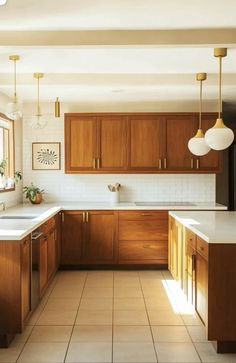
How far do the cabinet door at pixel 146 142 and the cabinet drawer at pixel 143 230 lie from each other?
2.68ft

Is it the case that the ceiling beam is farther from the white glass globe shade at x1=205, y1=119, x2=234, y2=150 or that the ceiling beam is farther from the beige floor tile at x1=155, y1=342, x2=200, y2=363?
the beige floor tile at x1=155, y1=342, x2=200, y2=363

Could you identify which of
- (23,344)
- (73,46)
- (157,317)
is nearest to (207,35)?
(73,46)

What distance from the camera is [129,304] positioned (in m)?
4.25

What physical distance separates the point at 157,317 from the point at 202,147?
183 centimetres

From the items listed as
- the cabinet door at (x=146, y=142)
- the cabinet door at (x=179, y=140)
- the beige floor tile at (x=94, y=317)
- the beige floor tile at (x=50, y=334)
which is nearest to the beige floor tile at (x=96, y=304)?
the beige floor tile at (x=94, y=317)

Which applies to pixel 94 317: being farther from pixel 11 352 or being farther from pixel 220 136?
pixel 220 136

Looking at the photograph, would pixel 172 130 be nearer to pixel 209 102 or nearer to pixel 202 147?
pixel 209 102

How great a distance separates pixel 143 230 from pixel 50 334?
2.41 metres

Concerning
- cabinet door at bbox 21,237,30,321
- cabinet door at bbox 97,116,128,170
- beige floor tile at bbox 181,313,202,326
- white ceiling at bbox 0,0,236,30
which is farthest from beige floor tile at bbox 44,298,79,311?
white ceiling at bbox 0,0,236,30

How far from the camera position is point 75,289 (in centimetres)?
477

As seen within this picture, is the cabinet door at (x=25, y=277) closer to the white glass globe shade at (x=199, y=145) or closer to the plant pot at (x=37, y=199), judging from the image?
the white glass globe shade at (x=199, y=145)

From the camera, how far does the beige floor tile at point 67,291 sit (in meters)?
4.50

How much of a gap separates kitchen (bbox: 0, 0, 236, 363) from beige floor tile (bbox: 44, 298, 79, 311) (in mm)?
21

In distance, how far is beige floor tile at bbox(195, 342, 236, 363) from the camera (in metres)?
2.97
